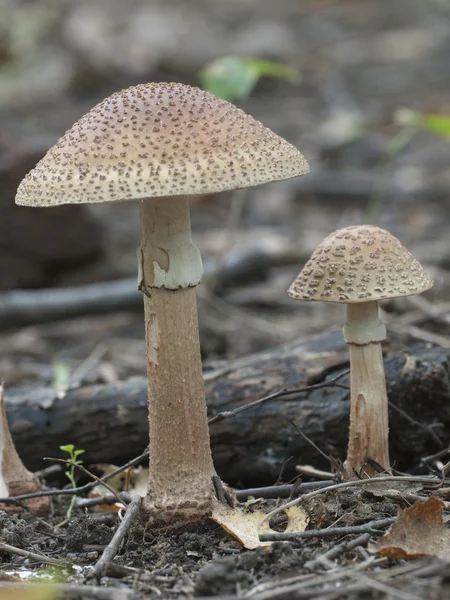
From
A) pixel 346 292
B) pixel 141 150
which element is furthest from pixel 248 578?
pixel 141 150

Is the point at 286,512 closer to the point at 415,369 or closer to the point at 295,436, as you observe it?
the point at 295,436

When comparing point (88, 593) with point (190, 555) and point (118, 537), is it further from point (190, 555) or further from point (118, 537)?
point (190, 555)

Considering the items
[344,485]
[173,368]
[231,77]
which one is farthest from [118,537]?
[231,77]

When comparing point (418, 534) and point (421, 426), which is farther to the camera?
point (421, 426)

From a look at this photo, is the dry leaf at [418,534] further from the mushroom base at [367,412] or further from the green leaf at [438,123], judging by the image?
the green leaf at [438,123]

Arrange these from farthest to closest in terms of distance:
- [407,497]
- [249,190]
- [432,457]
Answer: [249,190] < [432,457] < [407,497]

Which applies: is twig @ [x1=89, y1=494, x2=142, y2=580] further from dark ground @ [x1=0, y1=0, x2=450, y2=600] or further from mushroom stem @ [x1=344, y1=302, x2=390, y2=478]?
mushroom stem @ [x1=344, y1=302, x2=390, y2=478]
